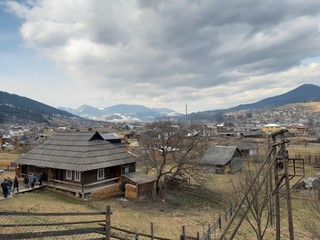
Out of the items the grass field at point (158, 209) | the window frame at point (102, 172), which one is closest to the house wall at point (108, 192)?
the grass field at point (158, 209)

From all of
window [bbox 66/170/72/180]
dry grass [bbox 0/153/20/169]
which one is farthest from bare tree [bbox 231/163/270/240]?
dry grass [bbox 0/153/20/169]

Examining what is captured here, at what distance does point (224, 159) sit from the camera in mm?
51750

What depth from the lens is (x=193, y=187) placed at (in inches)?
1378

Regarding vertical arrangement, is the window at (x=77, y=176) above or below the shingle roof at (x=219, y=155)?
above

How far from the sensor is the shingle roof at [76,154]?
2786 cm

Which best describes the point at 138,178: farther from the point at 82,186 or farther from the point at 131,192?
the point at 82,186

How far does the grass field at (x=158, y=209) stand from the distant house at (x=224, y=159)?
18778mm

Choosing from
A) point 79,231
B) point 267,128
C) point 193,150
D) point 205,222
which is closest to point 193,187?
point 193,150

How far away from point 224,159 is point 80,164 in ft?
101

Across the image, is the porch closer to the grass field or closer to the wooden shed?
the grass field

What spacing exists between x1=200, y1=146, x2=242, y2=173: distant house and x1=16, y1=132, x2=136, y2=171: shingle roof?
75.4ft

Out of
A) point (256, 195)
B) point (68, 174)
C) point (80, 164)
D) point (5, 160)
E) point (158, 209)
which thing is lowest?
point (158, 209)

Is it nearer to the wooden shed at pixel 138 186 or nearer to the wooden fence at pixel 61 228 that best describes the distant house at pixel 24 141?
the wooden shed at pixel 138 186

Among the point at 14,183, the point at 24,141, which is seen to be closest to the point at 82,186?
the point at 14,183
